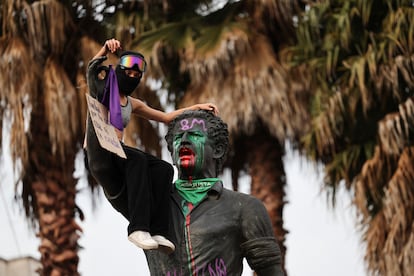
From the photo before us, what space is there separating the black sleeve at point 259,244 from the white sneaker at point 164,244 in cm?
39

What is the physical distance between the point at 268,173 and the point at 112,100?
9.87 metres

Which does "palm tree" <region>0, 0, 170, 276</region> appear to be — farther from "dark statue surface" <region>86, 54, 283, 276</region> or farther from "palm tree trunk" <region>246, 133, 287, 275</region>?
"dark statue surface" <region>86, 54, 283, 276</region>

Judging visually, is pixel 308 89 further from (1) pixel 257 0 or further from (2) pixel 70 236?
(2) pixel 70 236

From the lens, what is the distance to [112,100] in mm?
5711

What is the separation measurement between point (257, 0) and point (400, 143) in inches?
113

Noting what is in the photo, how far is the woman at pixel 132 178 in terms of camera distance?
5594mm

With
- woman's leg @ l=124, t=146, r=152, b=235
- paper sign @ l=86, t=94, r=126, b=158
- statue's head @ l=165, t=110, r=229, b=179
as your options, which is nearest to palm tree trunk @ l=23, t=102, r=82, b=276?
statue's head @ l=165, t=110, r=229, b=179

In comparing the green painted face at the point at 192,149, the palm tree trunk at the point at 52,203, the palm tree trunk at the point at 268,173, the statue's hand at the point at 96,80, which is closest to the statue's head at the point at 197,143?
the green painted face at the point at 192,149

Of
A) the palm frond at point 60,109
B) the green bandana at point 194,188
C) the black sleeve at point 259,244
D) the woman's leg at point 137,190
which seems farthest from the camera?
the palm frond at point 60,109

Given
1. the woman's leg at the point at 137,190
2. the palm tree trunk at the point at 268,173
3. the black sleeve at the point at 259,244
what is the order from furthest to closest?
1. the palm tree trunk at the point at 268,173
2. the black sleeve at the point at 259,244
3. the woman's leg at the point at 137,190

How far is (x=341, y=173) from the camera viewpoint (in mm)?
15219

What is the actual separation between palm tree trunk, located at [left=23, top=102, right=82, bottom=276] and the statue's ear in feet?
27.1

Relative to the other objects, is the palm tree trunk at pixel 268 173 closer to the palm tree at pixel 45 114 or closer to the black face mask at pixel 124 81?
the palm tree at pixel 45 114

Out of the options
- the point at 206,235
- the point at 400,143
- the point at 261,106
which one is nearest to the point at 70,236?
the point at 261,106
